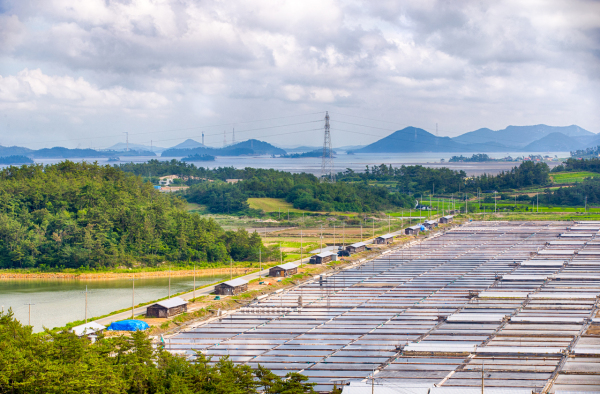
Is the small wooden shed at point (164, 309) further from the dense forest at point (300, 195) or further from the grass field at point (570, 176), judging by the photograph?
the grass field at point (570, 176)

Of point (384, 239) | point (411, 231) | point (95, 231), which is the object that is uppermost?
point (95, 231)

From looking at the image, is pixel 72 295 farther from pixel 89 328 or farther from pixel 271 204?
pixel 271 204

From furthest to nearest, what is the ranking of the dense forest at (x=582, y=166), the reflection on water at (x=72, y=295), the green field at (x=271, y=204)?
the dense forest at (x=582, y=166), the green field at (x=271, y=204), the reflection on water at (x=72, y=295)

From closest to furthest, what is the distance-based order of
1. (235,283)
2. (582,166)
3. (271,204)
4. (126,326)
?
(126,326)
(235,283)
(271,204)
(582,166)

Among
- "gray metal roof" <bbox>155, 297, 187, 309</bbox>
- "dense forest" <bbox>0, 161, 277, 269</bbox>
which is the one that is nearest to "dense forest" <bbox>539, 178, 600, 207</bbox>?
"dense forest" <bbox>0, 161, 277, 269</bbox>

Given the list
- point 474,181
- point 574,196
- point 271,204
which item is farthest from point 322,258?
point 474,181

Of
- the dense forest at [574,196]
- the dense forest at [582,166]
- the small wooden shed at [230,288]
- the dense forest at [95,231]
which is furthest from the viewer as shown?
the dense forest at [582,166]

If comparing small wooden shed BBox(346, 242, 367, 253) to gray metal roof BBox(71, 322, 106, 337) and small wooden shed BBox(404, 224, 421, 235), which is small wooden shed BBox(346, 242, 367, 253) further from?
gray metal roof BBox(71, 322, 106, 337)

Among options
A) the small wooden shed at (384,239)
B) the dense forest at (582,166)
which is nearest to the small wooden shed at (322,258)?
the small wooden shed at (384,239)

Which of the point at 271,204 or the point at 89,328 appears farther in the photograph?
the point at 271,204
